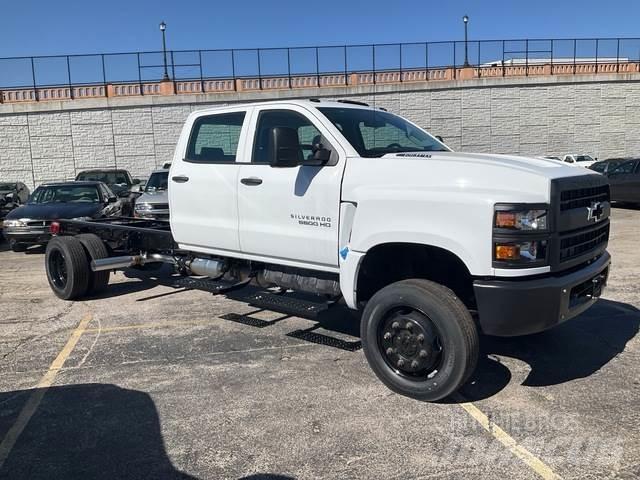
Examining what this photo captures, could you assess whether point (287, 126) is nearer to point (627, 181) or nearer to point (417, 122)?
point (627, 181)

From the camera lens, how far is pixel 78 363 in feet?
17.3

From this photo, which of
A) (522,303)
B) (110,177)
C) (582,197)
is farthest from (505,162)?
(110,177)

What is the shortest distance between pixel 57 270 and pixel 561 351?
6455 mm

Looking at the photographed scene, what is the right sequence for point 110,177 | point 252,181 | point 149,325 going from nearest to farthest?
point 252,181 < point 149,325 < point 110,177

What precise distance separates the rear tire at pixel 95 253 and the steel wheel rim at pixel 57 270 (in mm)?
371

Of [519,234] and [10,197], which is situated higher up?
[519,234]

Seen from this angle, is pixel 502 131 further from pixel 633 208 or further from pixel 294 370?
pixel 294 370

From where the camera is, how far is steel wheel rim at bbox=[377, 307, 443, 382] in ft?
13.7

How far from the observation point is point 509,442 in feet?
12.0

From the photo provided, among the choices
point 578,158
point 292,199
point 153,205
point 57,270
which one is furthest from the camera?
point 578,158

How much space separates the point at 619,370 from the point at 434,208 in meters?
2.23

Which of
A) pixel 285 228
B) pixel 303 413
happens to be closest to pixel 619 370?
pixel 303 413

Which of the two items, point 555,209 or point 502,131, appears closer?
point 555,209

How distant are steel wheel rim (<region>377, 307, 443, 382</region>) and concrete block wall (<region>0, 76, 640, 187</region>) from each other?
1109 inches
